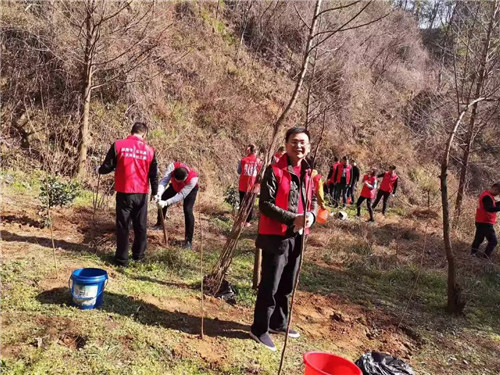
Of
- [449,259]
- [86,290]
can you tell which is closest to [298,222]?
[86,290]

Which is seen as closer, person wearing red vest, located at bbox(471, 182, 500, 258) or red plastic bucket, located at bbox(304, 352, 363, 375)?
red plastic bucket, located at bbox(304, 352, 363, 375)

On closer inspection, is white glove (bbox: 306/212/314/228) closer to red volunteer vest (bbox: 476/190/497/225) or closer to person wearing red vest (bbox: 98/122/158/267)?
person wearing red vest (bbox: 98/122/158/267)

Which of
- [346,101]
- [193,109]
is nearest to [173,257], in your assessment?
[193,109]

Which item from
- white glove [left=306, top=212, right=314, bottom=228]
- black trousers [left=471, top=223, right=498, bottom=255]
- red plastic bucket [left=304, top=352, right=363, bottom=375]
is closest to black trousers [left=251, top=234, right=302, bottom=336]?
white glove [left=306, top=212, right=314, bottom=228]

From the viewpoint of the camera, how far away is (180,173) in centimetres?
499

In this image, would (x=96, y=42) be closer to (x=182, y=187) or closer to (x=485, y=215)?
(x=182, y=187)

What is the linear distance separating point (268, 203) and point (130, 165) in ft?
6.56

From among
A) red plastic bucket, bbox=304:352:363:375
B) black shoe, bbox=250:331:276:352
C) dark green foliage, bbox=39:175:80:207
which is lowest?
black shoe, bbox=250:331:276:352

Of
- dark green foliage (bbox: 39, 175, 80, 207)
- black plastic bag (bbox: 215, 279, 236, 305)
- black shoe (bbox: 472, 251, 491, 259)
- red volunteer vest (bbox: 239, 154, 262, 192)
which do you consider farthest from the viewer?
red volunteer vest (bbox: 239, 154, 262, 192)

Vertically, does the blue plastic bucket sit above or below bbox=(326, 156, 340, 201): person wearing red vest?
below

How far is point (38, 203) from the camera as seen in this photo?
21.2 feet

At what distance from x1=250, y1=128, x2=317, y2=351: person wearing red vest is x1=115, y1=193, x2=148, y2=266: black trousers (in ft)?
6.12

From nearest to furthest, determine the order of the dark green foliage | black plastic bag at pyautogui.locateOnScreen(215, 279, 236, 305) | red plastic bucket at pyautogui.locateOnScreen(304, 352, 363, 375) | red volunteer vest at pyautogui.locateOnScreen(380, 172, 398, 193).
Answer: red plastic bucket at pyautogui.locateOnScreen(304, 352, 363, 375), black plastic bag at pyautogui.locateOnScreen(215, 279, 236, 305), the dark green foliage, red volunteer vest at pyautogui.locateOnScreen(380, 172, 398, 193)

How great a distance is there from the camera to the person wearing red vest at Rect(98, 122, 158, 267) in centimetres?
421
